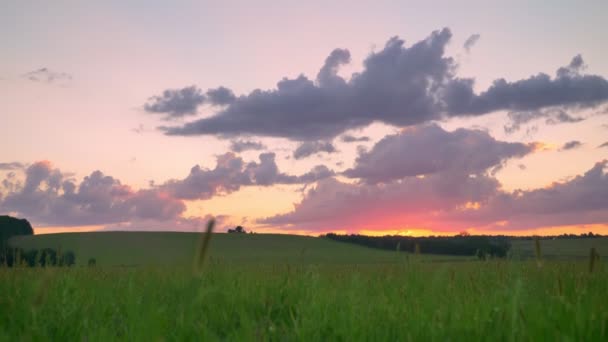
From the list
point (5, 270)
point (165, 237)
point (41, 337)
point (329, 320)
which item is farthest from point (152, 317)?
point (165, 237)

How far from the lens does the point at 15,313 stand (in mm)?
5824

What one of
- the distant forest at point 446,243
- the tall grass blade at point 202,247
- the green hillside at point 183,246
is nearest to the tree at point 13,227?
the green hillside at point 183,246

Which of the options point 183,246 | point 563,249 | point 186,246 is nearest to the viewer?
point 563,249

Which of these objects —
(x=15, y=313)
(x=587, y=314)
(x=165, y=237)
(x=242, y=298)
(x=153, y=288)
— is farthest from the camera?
(x=165, y=237)

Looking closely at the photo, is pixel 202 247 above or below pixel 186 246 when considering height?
above

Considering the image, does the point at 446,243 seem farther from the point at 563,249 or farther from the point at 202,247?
the point at 202,247

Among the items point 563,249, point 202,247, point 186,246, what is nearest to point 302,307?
point 202,247

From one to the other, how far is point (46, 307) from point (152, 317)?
2.16 meters

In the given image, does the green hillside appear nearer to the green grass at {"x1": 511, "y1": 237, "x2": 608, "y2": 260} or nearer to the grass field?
the green grass at {"x1": 511, "y1": 237, "x2": 608, "y2": 260}

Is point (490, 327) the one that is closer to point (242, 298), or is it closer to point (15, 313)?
point (242, 298)

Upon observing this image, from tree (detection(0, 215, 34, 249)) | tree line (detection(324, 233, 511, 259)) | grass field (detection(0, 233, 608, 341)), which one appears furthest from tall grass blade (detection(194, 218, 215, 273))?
tree (detection(0, 215, 34, 249))

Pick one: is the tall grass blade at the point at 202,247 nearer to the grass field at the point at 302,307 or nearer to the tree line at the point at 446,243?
the grass field at the point at 302,307

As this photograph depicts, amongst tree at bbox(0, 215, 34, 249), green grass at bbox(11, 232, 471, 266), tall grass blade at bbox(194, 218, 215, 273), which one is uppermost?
tall grass blade at bbox(194, 218, 215, 273)

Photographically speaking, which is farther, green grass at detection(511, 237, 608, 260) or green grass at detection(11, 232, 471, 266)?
green grass at detection(11, 232, 471, 266)
